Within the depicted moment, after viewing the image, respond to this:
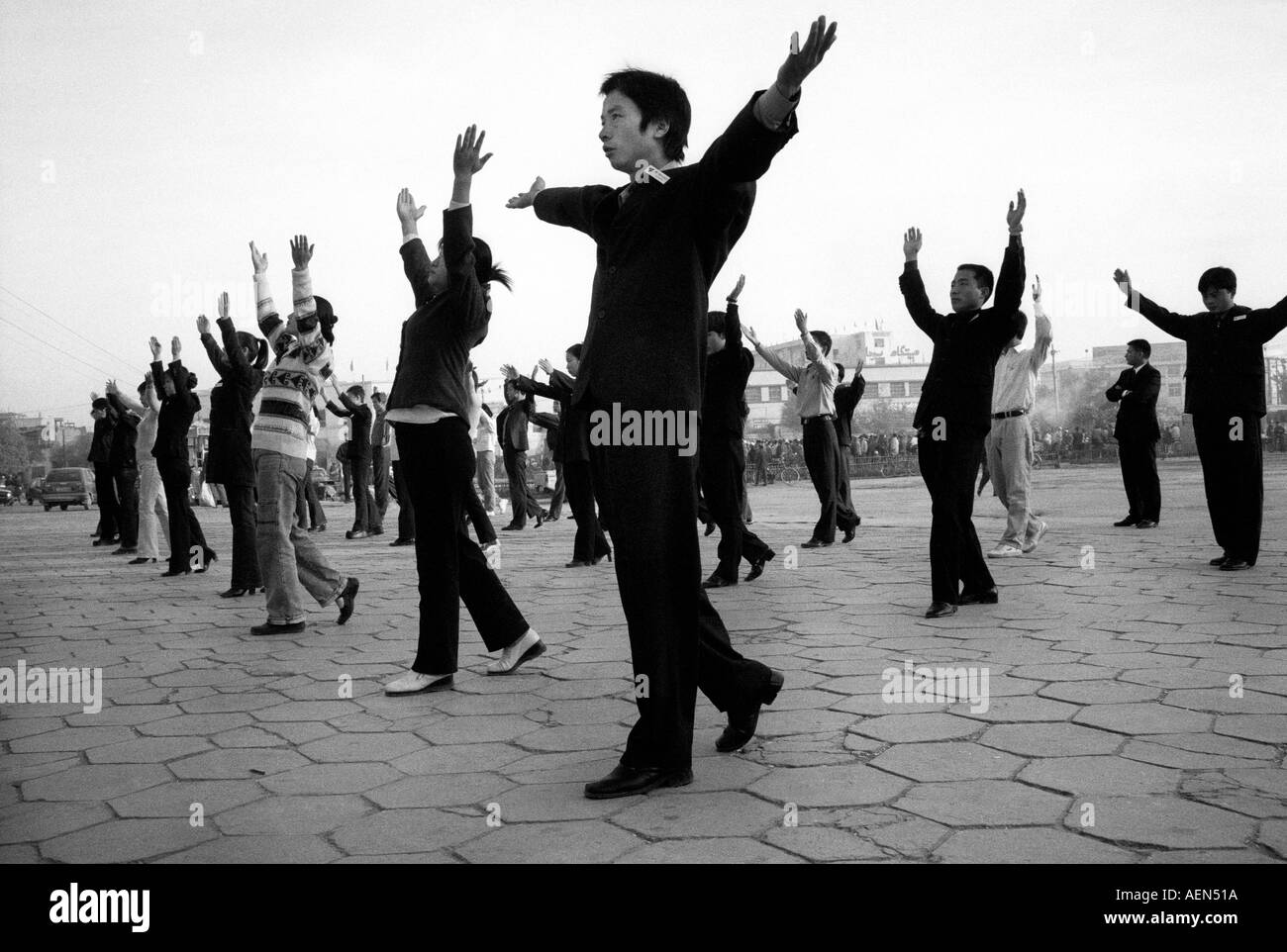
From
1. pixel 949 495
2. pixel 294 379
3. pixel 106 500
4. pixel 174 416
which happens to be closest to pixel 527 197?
pixel 294 379

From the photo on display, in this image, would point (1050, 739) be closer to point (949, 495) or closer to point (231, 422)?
point (949, 495)

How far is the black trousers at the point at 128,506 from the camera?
13133 millimetres

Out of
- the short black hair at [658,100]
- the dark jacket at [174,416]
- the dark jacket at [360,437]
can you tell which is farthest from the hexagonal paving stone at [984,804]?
the dark jacket at [360,437]

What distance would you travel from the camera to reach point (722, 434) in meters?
7.54

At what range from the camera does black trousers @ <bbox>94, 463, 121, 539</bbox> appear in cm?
1441

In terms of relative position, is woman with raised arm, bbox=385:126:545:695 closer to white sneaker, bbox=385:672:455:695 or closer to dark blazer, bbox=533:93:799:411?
white sneaker, bbox=385:672:455:695

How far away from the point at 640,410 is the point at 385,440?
1194cm

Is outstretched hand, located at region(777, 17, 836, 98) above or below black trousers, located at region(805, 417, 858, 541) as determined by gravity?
above

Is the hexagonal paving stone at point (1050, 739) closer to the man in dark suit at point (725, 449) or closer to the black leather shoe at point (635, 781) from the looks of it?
the black leather shoe at point (635, 781)

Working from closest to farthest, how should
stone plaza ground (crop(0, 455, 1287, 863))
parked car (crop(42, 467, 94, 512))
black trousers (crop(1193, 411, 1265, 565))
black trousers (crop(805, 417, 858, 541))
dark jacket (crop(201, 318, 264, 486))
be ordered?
stone plaza ground (crop(0, 455, 1287, 863))
black trousers (crop(1193, 411, 1265, 565))
dark jacket (crop(201, 318, 264, 486))
black trousers (crop(805, 417, 858, 541))
parked car (crop(42, 467, 94, 512))

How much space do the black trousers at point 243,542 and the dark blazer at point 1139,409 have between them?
8.84 meters

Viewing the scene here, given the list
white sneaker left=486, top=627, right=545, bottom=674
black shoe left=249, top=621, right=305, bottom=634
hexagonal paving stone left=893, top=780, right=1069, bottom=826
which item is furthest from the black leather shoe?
black shoe left=249, top=621, right=305, bottom=634

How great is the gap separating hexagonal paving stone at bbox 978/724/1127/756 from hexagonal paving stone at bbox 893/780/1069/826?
1.18ft
